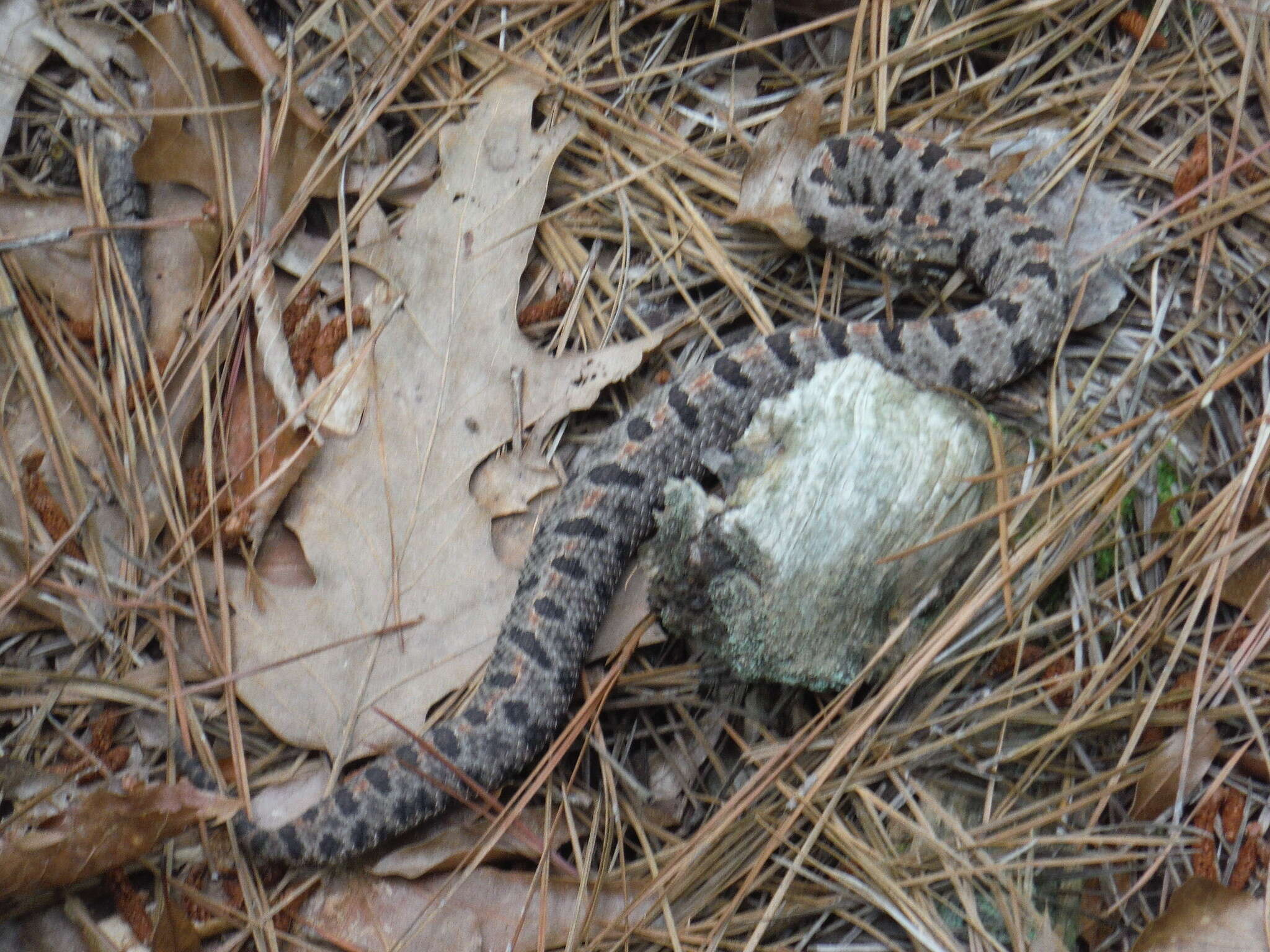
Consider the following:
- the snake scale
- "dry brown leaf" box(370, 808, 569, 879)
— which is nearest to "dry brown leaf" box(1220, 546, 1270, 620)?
the snake scale

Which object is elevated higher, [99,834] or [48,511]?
[48,511]

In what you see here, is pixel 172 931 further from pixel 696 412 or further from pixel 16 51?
pixel 16 51

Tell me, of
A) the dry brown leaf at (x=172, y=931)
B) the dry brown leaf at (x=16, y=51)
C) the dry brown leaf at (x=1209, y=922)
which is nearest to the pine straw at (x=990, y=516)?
the dry brown leaf at (x=1209, y=922)

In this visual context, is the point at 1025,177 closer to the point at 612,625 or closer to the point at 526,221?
the point at 526,221

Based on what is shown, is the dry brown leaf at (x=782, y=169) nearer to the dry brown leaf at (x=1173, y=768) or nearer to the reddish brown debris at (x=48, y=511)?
the dry brown leaf at (x=1173, y=768)

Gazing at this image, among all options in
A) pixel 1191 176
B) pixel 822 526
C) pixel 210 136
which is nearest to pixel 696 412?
pixel 822 526

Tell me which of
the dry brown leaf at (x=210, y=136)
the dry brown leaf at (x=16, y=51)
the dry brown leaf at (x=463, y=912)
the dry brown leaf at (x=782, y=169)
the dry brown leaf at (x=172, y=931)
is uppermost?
the dry brown leaf at (x=16, y=51)
